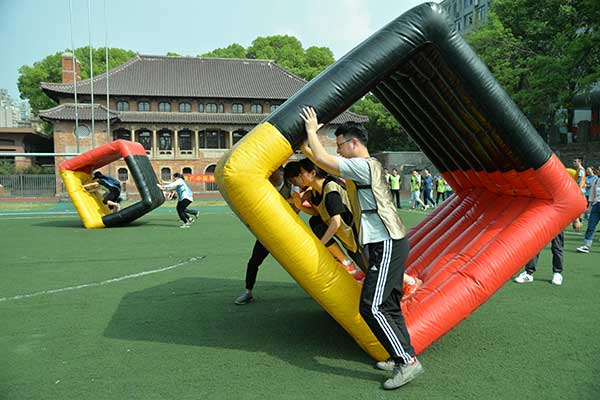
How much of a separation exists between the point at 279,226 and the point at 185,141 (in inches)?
1602

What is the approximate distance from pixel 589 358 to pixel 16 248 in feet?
33.8

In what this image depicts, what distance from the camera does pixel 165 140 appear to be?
42094 mm

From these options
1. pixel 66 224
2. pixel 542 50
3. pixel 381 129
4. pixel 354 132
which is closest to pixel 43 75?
pixel 381 129

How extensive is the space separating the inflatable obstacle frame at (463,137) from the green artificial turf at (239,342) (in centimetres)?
47

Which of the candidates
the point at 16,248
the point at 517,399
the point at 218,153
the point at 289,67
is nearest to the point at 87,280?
the point at 16,248

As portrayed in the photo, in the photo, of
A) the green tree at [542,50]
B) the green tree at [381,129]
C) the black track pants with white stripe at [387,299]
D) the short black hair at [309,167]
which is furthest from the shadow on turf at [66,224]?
the green tree at [381,129]

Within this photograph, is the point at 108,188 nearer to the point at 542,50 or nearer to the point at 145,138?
the point at 542,50

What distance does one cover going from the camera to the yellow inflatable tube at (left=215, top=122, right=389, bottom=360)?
3559 mm

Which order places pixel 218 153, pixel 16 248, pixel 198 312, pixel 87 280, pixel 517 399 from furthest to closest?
pixel 218 153
pixel 16 248
pixel 87 280
pixel 198 312
pixel 517 399

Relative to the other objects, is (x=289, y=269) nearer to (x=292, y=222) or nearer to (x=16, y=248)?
(x=292, y=222)

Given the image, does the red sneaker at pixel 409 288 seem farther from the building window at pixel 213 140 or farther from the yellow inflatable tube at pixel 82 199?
the building window at pixel 213 140

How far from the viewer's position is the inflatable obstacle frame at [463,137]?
362 centimetres

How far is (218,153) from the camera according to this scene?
139 ft

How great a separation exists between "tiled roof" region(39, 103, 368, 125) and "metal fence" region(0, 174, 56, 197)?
7.27m
